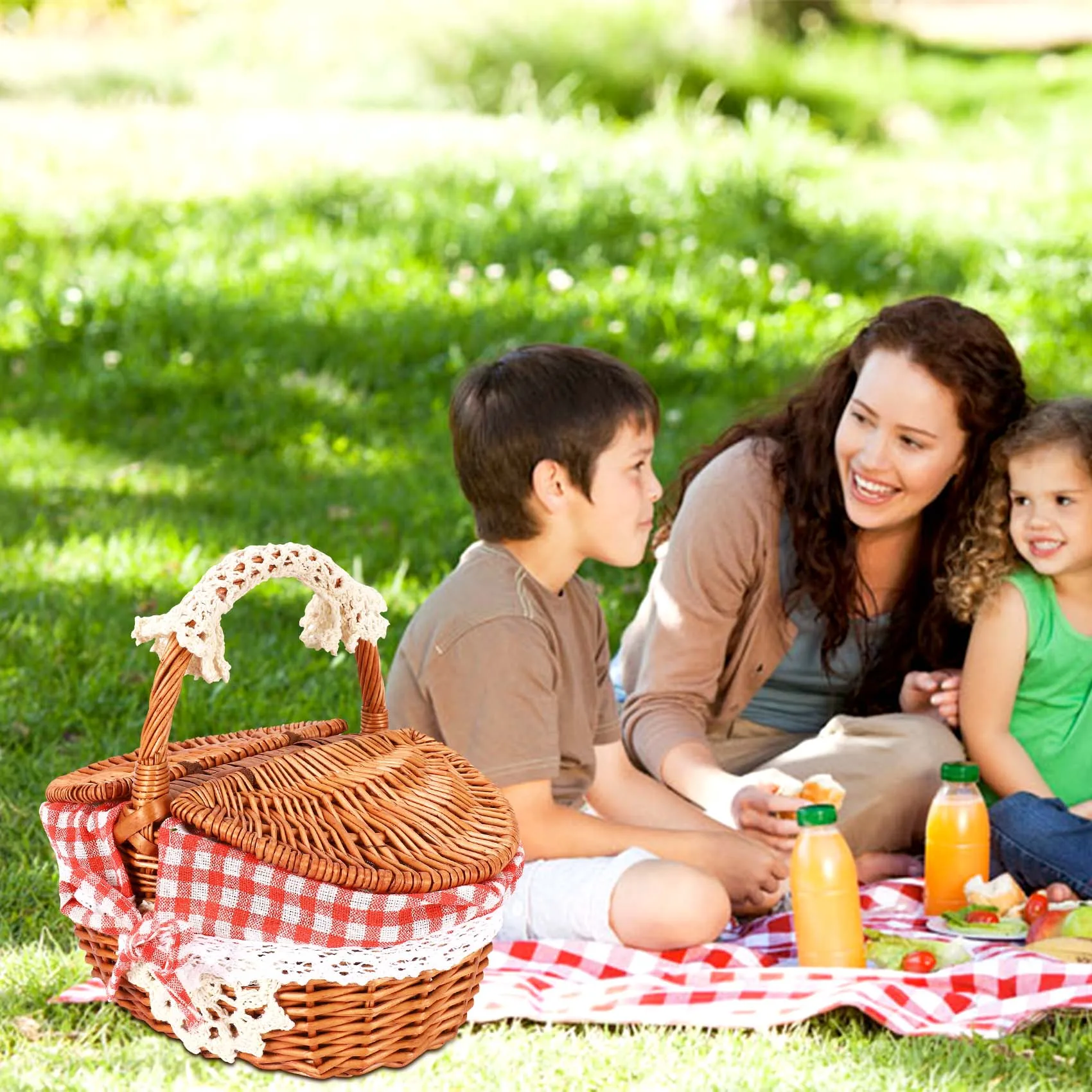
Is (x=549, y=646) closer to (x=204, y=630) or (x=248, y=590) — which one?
(x=248, y=590)

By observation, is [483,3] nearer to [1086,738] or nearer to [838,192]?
[838,192]

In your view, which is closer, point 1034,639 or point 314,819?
point 314,819

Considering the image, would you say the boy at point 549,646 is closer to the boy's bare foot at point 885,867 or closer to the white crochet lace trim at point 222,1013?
the boy's bare foot at point 885,867

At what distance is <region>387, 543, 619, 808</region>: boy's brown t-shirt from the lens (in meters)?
2.95

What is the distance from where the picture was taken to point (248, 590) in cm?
240

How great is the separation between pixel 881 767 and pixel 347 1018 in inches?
59.9

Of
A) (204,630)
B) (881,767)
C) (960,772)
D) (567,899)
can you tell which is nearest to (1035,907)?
(960,772)

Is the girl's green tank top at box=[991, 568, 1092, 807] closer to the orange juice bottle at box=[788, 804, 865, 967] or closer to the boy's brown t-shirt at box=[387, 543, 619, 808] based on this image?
the orange juice bottle at box=[788, 804, 865, 967]

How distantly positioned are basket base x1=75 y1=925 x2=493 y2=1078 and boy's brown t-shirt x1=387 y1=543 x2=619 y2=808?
0.63m

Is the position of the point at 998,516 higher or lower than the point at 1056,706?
higher

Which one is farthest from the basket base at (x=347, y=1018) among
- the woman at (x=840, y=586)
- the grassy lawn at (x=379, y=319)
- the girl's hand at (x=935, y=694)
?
the girl's hand at (x=935, y=694)

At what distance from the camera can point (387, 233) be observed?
746cm

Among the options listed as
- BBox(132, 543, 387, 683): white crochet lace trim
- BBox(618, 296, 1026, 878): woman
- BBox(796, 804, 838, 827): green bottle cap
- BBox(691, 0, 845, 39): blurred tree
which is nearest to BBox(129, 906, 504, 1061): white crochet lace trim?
BBox(132, 543, 387, 683): white crochet lace trim

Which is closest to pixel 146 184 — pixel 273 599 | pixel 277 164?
pixel 277 164
